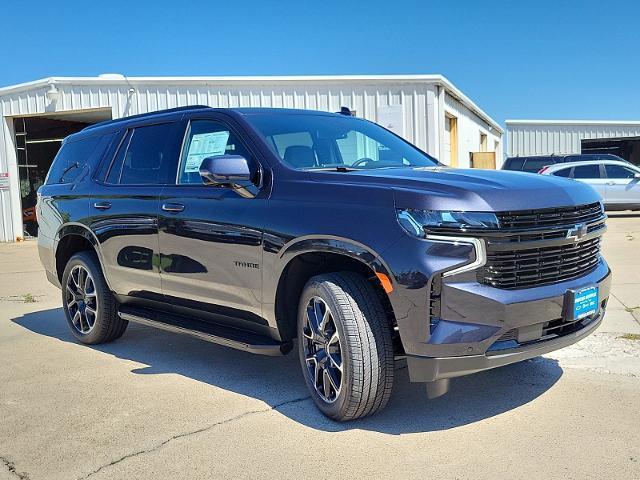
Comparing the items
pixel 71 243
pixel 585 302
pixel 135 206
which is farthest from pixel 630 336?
pixel 71 243

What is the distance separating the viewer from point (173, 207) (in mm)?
4512

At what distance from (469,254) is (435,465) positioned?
1040 millimetres

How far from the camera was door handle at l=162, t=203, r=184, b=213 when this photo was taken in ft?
14.6

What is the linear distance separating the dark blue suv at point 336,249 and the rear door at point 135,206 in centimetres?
2

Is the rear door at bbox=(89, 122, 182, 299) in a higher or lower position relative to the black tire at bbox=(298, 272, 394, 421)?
higher

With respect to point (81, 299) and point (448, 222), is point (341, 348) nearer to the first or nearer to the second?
point (448, 222)

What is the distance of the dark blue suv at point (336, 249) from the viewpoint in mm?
3152

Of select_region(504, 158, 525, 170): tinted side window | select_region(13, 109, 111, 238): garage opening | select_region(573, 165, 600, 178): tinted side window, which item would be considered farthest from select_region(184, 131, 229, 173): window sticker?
select_region(504, 158, 525, 170): tinted side window

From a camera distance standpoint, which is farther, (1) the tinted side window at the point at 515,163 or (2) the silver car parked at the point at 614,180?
(1) the tinted side window at the point at 515,163

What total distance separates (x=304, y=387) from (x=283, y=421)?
63 cm

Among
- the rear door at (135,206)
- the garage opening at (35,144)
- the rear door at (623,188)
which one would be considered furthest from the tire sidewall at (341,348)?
the rear door at (623,188)

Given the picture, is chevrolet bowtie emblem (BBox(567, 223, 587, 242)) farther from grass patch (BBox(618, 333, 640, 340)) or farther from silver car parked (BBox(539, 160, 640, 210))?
silver car parked (BBox(539, 160, 640, 210))

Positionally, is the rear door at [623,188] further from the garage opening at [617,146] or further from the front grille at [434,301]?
the front grille at [434,301]

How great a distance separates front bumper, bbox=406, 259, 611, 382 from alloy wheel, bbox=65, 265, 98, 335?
11.2 ft
